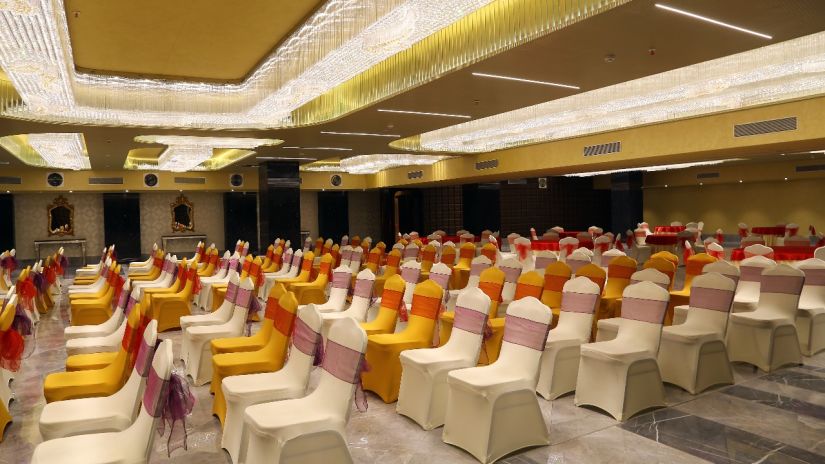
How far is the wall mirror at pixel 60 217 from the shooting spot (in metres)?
21.1

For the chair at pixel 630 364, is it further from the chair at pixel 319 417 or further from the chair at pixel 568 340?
the chair at pixel 319 417

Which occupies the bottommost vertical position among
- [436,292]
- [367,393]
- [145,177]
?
[367,393]

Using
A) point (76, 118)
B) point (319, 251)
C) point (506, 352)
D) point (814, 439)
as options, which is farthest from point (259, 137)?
point (814, 439)

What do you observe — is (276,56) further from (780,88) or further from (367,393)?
(780,88)

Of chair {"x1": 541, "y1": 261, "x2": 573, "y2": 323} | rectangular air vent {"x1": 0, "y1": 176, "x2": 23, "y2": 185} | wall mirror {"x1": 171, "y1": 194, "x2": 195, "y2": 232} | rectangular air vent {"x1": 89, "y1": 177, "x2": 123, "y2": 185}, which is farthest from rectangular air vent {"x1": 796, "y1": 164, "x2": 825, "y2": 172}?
rectangular air vent {"x1": 0, "y1": 176, "x2": 23, "y2": 185}

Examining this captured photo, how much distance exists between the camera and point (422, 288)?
5.52 metres

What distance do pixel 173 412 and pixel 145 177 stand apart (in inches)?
736

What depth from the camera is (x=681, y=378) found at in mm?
5340

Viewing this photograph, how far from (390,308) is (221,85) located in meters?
4.74

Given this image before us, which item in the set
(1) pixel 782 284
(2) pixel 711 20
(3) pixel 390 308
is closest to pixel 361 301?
(3) pixel 390 308

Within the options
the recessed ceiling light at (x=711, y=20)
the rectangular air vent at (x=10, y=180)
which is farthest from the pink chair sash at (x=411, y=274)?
the rectangular air vent at (x=10, y=180)

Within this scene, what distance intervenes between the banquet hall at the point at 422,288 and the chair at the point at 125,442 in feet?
0.06

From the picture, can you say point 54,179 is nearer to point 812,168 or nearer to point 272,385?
point 272,385

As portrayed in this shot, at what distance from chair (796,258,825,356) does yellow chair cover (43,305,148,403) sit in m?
6.59
